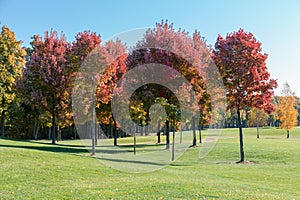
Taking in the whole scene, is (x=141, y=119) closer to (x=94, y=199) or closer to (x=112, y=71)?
(x=112, y=71)

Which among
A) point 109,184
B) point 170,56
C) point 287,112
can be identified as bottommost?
point 109,184

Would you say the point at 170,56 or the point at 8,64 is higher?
the point at 8,64

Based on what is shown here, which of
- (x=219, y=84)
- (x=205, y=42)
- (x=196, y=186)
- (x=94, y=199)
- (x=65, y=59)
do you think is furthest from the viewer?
(x=205, y=42)

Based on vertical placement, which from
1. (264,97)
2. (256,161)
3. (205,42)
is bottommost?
(256,161)

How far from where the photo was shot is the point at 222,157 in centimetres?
2648

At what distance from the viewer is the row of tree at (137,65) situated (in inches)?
893

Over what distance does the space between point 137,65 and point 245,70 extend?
1021 centimetres

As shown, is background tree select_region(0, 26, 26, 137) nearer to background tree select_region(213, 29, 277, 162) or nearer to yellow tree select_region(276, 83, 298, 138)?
background tree select_region(213, 29, 277, 162)

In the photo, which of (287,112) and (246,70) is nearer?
(246,70)

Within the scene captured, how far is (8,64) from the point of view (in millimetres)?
36906

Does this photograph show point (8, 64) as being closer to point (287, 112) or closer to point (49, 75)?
point (49, 75)

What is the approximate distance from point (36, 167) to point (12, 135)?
4881cm

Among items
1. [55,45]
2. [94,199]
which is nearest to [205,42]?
[55,45]

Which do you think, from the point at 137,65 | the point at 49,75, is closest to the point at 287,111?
the point at 137,65
